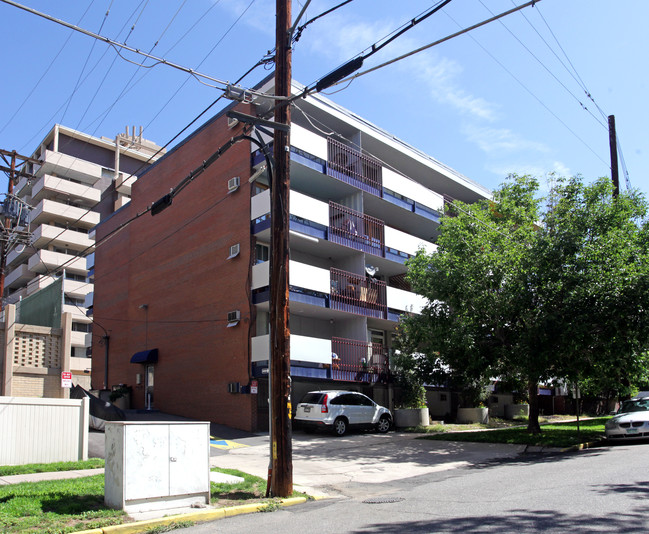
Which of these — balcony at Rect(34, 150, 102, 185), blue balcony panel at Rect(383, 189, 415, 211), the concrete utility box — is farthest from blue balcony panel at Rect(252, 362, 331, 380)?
balcony at Rect(34, 150, 102, 185)

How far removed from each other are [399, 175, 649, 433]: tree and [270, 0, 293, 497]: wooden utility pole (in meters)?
9.47

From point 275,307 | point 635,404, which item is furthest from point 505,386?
point 275,307

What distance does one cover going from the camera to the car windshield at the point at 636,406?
19.1m

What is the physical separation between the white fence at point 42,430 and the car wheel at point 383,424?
11.7 m

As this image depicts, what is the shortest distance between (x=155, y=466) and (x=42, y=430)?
708 centimetres

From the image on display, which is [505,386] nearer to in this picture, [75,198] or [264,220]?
[264,220]

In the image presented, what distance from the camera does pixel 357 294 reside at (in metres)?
26.4

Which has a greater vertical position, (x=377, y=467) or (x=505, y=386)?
(x=505, y=386)

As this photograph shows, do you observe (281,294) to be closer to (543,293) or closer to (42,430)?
(42,430)

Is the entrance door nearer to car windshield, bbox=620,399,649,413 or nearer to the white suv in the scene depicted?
the white suv

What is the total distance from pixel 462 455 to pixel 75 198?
167 feet

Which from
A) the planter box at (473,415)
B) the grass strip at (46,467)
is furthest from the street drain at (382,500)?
the planter box at (473,415)

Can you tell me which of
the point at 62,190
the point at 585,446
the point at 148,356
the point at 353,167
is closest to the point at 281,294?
the point at 585,446

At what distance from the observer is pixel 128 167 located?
62.7m
